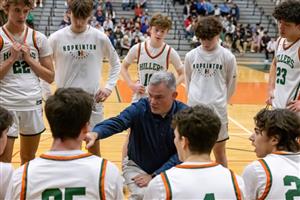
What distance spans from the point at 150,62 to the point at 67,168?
3.68 m

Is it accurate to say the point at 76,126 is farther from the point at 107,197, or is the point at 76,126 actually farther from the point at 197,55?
the point at 197,55

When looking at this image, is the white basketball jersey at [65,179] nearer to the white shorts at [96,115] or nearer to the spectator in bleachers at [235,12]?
the white shorts at [96,115]

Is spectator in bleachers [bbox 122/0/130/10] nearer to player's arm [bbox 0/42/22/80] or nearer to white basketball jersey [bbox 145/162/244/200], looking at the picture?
player's arm [bbox 0/42/22/80]

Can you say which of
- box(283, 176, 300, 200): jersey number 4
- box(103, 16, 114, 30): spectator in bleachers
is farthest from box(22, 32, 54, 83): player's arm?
box(103, 16, 114, 30): spectator in bleachers

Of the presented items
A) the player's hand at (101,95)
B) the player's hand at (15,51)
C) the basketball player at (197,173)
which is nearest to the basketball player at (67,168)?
the basketball player at (197,173)

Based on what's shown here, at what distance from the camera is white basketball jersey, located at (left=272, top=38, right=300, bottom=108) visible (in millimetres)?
4477

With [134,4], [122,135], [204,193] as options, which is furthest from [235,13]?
[204,193]

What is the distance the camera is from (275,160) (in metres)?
2.80

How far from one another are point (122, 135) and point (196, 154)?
5609 mm

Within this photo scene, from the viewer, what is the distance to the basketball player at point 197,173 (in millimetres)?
2398

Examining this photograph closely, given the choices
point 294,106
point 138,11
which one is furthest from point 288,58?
point 138,11

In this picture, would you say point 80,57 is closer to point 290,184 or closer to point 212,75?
point 212,75

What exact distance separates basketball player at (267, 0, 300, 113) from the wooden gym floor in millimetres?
1753

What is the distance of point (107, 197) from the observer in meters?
2.47
